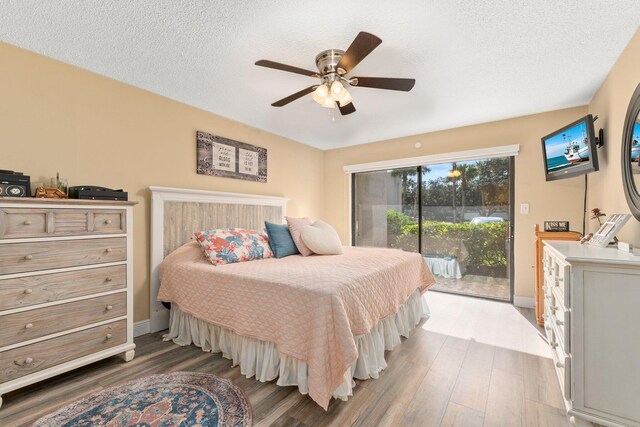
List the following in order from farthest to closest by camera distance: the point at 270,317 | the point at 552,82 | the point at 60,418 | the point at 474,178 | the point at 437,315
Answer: the point at 474,178 < the point at 437,315 < the point at 552,82 < the point at 270,317 < the point at 60,418

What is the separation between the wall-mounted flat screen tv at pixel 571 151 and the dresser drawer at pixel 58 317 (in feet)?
13.1

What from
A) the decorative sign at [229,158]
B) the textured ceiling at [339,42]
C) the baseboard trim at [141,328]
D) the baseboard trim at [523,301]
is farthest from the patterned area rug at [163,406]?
the baseboard trim at [523,301]

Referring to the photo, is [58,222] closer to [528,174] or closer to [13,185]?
[13,185]

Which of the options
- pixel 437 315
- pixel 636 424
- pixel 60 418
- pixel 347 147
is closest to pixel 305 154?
pixel 347 147

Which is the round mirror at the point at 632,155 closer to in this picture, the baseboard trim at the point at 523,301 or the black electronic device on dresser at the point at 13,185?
the baseboard trim at the point at 523,301

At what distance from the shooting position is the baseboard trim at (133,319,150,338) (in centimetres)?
262

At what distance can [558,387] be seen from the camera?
1820 millimetres

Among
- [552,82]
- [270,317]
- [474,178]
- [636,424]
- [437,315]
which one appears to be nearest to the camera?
[636,424]

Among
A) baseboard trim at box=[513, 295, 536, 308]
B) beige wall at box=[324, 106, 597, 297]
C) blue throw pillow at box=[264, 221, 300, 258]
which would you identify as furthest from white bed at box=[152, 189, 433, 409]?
beige wall at box=[324, 106, 597, 297]

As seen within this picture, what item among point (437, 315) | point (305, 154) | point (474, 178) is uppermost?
point (305, 154)

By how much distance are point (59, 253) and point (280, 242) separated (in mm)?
1749

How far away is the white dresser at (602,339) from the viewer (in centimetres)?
138

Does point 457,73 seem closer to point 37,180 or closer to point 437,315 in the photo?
point 437,315

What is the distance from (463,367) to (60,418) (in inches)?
101
